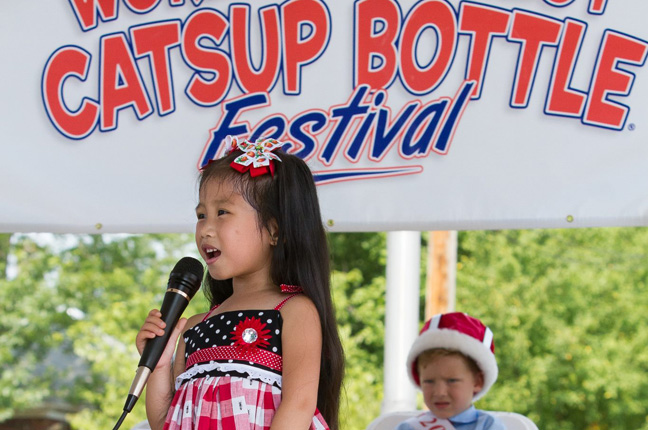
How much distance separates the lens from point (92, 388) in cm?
1225

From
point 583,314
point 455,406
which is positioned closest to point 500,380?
point 583,314

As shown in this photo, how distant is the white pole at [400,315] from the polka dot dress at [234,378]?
2.10 meters

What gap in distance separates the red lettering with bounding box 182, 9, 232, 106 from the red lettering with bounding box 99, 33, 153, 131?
16 centimetres

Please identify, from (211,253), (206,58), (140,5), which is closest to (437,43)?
(206,58)

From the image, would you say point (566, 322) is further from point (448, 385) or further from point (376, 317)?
point (448, 385)

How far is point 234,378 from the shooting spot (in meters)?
1.94

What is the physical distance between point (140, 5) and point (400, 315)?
2.04 m

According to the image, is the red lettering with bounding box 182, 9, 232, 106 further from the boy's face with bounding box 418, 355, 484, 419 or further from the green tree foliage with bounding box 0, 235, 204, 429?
the green tree foliage with bounding box 0, 235, 204, 429

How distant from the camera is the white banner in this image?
2541 mm

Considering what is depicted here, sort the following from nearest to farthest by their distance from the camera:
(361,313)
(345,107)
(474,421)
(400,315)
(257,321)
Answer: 1. (257,321)
2. (345,107)
3. (474,421)
4. (400,315)
5. (361,313)

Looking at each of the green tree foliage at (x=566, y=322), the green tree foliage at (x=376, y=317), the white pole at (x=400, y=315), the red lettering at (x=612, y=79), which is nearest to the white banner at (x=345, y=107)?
the red lettering at (x=612, y=79)

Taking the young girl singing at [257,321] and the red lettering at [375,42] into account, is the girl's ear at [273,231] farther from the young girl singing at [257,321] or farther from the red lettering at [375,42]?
the red lettering at [375,42]

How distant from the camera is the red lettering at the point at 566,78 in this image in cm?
255

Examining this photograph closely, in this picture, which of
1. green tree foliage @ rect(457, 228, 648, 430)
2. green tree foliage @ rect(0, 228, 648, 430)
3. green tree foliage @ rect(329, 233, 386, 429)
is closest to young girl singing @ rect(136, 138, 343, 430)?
green tree foliage @ rect(329, 233, 386, 429)
